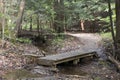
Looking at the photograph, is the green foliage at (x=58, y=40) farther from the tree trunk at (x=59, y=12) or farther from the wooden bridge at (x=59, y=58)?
the wooden bridge at (x=59, y=58)

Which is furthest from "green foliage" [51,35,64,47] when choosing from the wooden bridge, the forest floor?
the wooden bridge

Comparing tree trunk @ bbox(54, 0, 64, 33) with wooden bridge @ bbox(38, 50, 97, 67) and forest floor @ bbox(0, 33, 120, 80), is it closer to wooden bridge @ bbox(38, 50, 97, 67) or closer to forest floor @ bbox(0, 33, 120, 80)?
forest floor @ bbox(0, 33, 120, 80)

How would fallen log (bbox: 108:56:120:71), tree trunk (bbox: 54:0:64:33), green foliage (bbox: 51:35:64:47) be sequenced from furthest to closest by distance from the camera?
1. tree trunk (bbox: 54:0:64:33)
2. green foliage (bbox: 51:35:64:47)
3. fallen log (bbox: 108:56:120:71)

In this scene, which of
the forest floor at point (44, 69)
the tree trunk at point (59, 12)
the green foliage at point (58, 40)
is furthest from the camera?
the tree trunk at point (59, 12)

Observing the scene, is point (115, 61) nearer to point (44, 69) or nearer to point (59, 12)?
point (44, 69)

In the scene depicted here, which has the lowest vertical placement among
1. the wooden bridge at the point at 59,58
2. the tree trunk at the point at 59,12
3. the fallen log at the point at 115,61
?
the fallen log at the point at 115,61

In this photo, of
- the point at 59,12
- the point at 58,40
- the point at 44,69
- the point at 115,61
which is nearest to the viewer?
the point at 44,69

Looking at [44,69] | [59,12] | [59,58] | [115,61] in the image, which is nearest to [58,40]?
[59,12]

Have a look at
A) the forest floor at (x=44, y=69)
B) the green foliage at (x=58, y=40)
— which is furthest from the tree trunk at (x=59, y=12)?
the forest floor at (x=44, y=69)

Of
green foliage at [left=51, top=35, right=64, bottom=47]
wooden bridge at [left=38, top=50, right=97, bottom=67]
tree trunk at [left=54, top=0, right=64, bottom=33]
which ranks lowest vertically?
wooden bridge at [left=38, top=50, right=97, bottom=67]

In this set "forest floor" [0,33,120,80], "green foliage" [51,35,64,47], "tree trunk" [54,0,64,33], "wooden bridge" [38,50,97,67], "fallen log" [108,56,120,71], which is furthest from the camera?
"tree trunk" [54,0,64,33]

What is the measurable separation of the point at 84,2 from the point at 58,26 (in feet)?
22.6

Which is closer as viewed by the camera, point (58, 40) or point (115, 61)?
point (115, 61)

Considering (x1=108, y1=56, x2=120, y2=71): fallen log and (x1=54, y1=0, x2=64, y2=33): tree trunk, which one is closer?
(x1=108, y1=56, x2=120, y2=71): fallen log
